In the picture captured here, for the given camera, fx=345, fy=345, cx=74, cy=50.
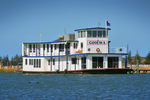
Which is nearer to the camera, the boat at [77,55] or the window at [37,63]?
the boat at [77,55]

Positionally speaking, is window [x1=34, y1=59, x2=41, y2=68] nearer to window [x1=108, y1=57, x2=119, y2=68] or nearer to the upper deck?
the upper deck

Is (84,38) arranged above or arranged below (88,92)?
above

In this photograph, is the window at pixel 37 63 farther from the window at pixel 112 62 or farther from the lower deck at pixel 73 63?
the window at pixel 112 62

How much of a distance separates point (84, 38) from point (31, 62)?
11.1 metres

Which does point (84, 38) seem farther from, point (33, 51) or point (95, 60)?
point (33, 51)

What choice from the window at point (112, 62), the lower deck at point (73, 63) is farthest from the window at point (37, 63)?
the window at point (112, 62)

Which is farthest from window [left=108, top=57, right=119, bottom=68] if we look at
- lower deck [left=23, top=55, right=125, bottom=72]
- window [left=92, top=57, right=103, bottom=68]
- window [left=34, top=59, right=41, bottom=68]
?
window [left=34, top=59, right=41, bottom=68]

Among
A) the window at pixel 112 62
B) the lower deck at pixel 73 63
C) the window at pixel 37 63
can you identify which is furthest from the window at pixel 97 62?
the window at pixel 37 63

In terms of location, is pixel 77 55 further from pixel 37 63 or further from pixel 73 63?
pixel 37 63

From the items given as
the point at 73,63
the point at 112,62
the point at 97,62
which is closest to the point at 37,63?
the point at 73,63

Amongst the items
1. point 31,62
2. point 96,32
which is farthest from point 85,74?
point 31,62

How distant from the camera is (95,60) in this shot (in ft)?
158

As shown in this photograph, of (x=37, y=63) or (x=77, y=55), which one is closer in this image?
(x=77, y=55)

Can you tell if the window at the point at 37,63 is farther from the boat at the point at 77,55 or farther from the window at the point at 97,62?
the window at the point at 97,62
